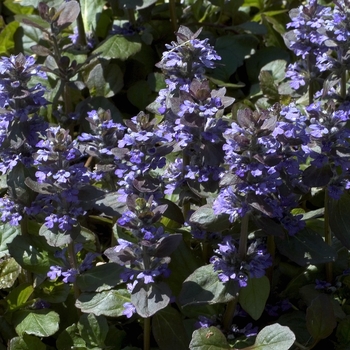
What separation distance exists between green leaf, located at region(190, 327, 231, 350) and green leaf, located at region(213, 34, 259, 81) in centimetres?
192

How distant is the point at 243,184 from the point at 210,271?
0.43 meters

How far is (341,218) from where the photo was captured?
8.25 feet

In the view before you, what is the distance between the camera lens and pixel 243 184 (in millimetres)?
2088

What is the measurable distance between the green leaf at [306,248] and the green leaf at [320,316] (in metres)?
0.15

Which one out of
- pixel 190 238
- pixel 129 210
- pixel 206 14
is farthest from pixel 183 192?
pixel 206 14

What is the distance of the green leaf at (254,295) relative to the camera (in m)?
2.38

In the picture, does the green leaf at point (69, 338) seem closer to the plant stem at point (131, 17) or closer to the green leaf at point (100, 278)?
the green leaf at point (100, 278)

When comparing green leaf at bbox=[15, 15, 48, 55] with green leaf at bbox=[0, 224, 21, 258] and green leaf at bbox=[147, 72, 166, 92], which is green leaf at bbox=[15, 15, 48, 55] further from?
green leaf at bbox=[0, 224, 21, 258]

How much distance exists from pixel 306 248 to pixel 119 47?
181cm

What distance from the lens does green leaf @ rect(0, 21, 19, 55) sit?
4105 mm

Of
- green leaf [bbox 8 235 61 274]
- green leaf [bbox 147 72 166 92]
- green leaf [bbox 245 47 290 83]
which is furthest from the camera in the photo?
green leaf [bbox 245 47 290 83]

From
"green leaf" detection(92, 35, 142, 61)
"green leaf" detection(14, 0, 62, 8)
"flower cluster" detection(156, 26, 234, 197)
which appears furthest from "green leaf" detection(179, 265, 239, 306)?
"green leaf" detection(14, 0, 62, 8)

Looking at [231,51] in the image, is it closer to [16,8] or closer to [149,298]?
[16,8]

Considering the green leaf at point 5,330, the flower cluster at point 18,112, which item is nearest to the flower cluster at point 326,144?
the flower cluster at point 18,112
